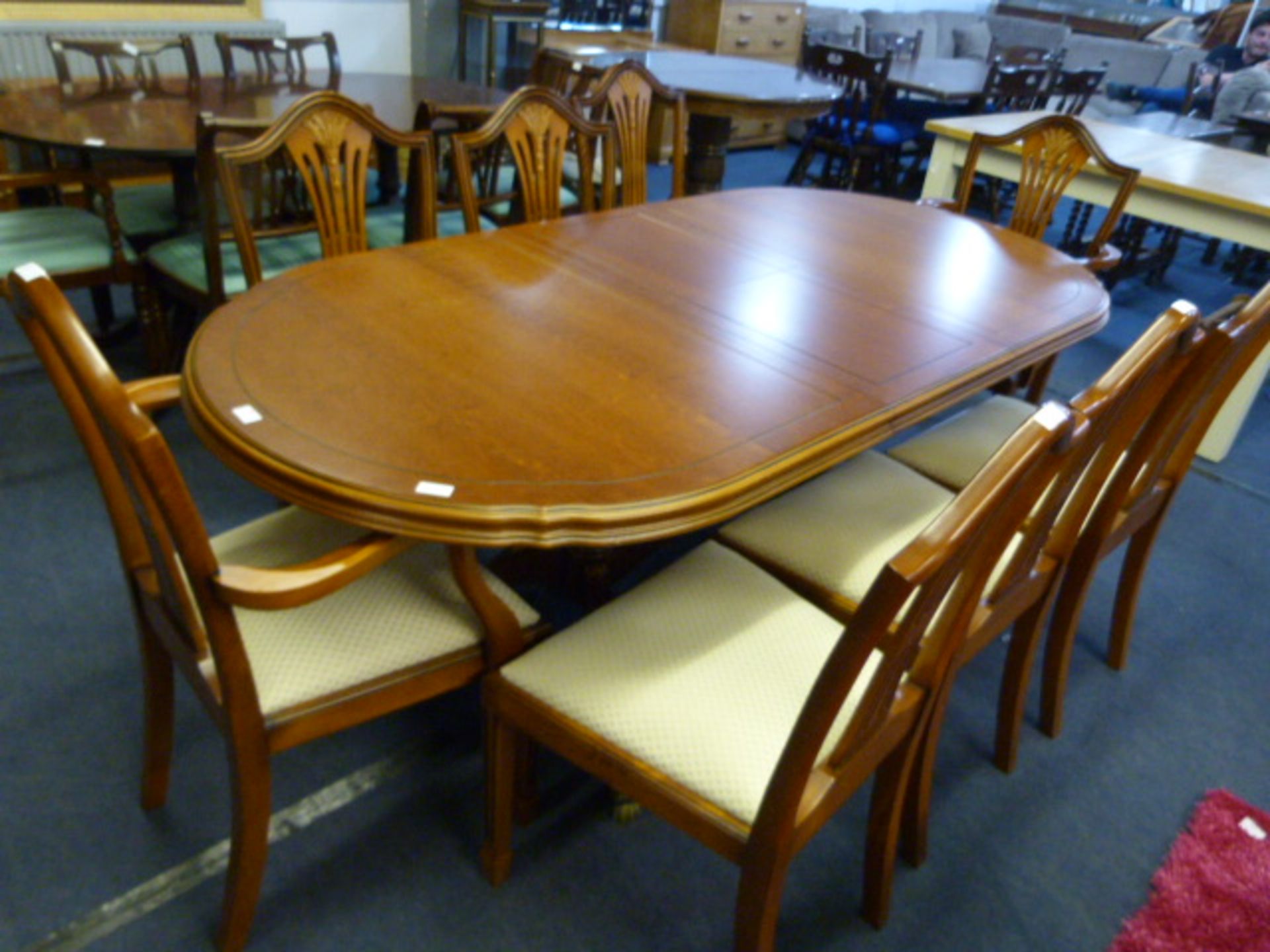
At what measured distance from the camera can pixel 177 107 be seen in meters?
2.55

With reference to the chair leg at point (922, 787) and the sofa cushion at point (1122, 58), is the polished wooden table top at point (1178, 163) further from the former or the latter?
the sofa cushion at point (1122, 58)

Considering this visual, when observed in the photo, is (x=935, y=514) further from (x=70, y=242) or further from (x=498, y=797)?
(x=70, y=242)

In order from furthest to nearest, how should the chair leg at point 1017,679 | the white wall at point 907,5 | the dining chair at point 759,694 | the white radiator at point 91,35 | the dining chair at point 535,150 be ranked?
the white wall at point 907,5 → the white radiator at point 91,35 → the dining chair at point 535,150 → the chair leg at point 1017,679 → the dining chair at point 759,694

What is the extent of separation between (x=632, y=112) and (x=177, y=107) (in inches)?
52.9

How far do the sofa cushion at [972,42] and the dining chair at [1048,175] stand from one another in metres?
5.22

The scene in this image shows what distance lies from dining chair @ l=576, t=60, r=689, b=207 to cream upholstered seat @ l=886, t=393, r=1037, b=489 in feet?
3.36

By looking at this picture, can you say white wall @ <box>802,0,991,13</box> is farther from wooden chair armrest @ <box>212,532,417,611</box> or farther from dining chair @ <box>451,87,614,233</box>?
wooden chair armrest @ <box>212,532,417,611</box>

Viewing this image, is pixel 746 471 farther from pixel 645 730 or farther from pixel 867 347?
pixel 867 347

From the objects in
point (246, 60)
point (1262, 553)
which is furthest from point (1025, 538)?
point (246, 60)

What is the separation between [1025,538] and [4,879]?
1.51 meters

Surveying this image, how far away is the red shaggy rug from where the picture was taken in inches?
53.2

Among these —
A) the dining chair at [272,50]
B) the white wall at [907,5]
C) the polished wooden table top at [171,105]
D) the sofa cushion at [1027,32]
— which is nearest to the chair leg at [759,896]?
the polished wooden table top at [171,105]

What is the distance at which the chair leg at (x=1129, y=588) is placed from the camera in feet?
5.84

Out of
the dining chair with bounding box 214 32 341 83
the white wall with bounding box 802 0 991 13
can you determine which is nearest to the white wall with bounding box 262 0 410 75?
the dining chair with bounding box 214 32 341 83
